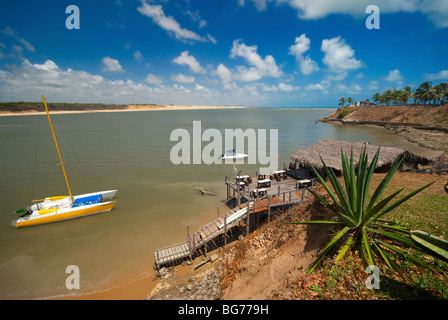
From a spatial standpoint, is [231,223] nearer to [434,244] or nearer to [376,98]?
[434,244]

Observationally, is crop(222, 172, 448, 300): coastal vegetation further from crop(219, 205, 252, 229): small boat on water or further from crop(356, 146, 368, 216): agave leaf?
crop(219, 205, 252, 229): small boat on water

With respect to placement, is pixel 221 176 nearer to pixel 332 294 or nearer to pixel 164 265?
pixel 164 265

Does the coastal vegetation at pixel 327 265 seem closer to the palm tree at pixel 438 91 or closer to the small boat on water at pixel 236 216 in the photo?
the small boat on water at pixel 236 216

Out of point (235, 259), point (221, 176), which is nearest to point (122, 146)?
point (221, 176)

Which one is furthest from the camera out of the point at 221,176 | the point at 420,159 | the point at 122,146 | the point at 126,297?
the point at 122,146

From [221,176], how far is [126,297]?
1865cm

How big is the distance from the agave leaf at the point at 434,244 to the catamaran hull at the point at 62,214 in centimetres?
2084

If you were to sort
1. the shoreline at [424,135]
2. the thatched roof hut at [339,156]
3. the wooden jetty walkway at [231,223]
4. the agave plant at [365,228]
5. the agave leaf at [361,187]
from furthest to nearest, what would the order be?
the shoreline at [424,135]
the thatched roof hut at [339,156]
the wooden jetty walkway at [231,223]
the agave leaf at [361,187]
the agave plant at [365,228]

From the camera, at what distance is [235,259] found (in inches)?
439

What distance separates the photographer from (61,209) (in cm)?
1730

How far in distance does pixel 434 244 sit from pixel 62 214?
22.7 metres

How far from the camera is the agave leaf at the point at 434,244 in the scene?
11.2 feet

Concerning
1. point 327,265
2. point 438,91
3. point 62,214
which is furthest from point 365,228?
point 438,91

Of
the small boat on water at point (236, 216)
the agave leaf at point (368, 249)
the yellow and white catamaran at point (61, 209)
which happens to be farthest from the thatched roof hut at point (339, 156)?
the yellow and white catamaran at point (61, 209)
